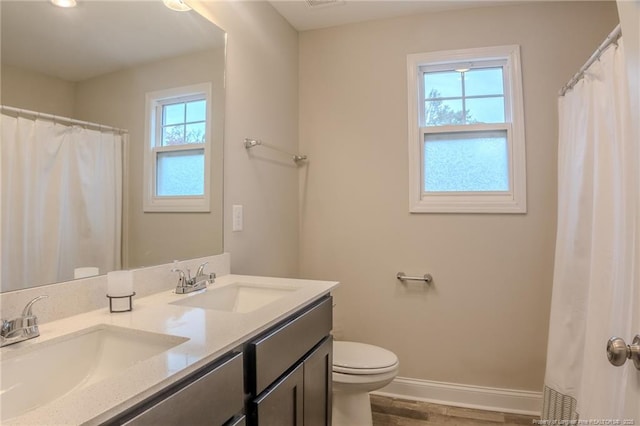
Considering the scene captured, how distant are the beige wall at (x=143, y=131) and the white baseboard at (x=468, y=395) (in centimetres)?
154

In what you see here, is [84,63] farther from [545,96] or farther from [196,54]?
[545,96]

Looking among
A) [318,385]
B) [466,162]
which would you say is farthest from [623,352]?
[466,162]

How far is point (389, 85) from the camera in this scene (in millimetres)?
2338

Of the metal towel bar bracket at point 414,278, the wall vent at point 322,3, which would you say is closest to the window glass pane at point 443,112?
the wall vent at point 322,3

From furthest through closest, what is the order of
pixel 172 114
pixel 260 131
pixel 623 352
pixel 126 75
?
1. pixel 260 131
2. pixel 172 114
3. pixel 126 75
4. pixel 623 352

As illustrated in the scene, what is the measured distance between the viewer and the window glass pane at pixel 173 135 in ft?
4.63

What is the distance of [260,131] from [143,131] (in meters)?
0.81

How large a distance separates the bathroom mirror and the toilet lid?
2.77 ft

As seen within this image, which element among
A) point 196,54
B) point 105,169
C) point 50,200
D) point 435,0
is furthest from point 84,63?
point 435,0

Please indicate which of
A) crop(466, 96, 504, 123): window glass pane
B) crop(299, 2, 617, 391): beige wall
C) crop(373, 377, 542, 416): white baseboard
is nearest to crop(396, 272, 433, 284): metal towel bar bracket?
crop(299, 2, 617, 391): beige wall

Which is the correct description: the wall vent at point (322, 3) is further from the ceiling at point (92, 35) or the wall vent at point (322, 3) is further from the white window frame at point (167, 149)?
the white window frame at point (167, 149)

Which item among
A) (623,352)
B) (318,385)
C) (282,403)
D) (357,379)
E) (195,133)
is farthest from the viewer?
(357,379)

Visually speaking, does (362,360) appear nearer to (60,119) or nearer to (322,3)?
(60,119)

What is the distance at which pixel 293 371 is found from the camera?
3.75 feet
